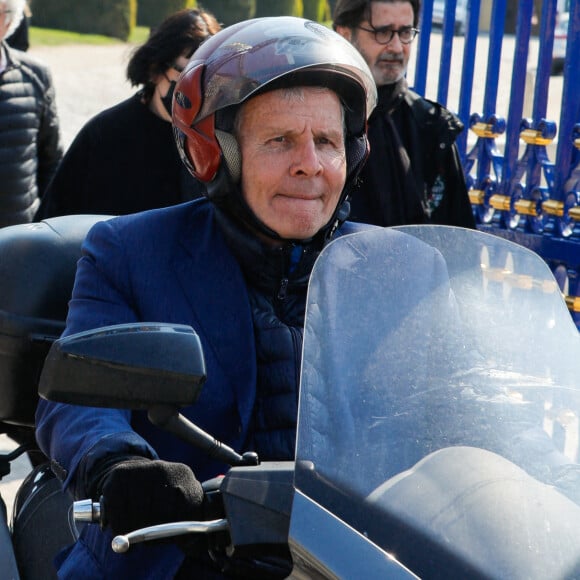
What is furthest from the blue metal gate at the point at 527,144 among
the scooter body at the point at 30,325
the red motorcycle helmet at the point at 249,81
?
the scooter body at the point at 30,325

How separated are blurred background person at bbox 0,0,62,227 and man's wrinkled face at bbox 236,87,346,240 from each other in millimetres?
2840

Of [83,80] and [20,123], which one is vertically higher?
[20,123]

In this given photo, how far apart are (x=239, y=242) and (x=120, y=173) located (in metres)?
2.24

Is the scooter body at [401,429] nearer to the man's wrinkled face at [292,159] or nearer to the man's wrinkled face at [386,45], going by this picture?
the man's wrinkled face at [292,159]

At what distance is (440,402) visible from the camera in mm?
1483

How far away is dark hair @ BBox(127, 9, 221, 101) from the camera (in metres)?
4.51

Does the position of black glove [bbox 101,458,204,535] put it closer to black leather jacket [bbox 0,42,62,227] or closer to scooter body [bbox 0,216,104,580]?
scooter body [bbox 0,216,104,580]

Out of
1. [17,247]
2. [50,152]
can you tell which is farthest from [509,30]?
[17,247]

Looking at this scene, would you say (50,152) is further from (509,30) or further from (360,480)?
(509,30)

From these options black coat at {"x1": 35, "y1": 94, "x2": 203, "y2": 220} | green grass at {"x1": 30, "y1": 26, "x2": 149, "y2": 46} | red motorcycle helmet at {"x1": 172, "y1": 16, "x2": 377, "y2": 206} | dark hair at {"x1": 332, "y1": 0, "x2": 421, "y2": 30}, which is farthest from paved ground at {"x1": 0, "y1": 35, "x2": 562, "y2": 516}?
red motorcycle helmet at {"x1": 172, "y1": 16, "x2": 377, "y2": 206}

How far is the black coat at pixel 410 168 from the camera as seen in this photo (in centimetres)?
434

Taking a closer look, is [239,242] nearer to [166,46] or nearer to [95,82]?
[166,46]

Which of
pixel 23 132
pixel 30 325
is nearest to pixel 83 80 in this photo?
pixel 23 132

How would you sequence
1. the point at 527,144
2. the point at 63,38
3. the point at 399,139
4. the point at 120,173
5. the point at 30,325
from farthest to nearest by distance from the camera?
the point at 63,38, the point at 527,144, the point at 399,139, the point at 120,173, the point at 30,325
